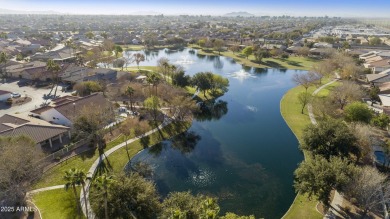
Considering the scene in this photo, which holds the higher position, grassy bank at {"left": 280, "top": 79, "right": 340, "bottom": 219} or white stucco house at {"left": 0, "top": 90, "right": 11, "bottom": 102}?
white stucco house at {"left": 0, "top": 90, "right": 11, "bottom": 102}

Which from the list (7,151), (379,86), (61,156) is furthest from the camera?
(379,86)

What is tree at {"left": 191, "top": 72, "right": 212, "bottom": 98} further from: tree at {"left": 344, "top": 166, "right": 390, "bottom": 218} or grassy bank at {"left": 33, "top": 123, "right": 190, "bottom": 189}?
tree at {"left": 344, "top": 166, "right": 390, "bottom": 218}

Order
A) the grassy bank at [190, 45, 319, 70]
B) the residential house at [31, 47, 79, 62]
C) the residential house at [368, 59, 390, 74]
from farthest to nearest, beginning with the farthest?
1. the grassy bank at [190, 45, 319, 70]
2. the residential house at [31, 47, 79, 62]
3. the residential house at [368, 59, 390, 74]

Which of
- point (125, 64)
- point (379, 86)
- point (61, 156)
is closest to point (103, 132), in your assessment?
point (61, 156)

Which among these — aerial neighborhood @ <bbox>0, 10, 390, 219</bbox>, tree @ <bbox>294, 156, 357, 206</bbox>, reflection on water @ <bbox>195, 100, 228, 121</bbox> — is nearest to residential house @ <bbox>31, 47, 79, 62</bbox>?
aerial neighborhood @ <bbox>0, 10, 390, 219</bbox>

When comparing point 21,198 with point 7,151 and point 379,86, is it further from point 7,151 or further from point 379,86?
point 379,86

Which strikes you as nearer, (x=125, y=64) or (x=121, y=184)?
(x=121, y=184)
